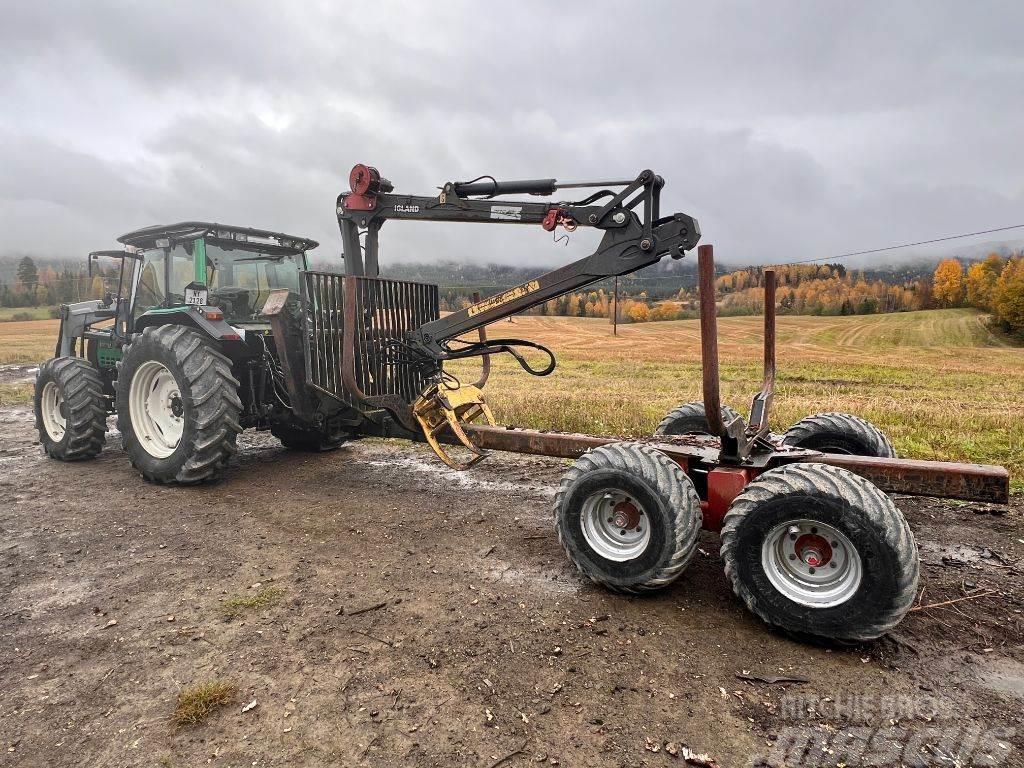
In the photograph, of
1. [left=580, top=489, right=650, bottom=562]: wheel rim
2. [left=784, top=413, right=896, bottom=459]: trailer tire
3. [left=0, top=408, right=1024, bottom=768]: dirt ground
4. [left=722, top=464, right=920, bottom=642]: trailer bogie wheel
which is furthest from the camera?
[left=784, top=413, right=896, bottom=459]: trailer tire

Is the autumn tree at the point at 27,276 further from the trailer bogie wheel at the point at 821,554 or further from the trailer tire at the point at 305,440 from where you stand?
the trailer bogie wheel at the point at 821,554

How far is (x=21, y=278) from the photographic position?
88750 mm

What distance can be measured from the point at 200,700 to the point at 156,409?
4.80m

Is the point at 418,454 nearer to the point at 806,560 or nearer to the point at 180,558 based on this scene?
the point at 180,558

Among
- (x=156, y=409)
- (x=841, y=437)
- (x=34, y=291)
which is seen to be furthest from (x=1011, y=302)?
(x=34, y=291)

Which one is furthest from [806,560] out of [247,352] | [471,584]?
[247,352]

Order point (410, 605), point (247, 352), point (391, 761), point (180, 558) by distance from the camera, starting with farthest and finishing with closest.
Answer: point (247, 352) → point (180, 558) → point (410, 605) → point (391, 761)

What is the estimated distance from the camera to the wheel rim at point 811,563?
3104 mm

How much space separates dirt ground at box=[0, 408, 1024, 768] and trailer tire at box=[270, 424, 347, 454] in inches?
103

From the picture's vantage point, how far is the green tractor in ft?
19.3

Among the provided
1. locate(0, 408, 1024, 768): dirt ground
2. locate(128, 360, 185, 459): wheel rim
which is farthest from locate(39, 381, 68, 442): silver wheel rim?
locate(0, 408, 1024, 768): dirt ground

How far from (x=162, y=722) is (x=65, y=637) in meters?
1.19

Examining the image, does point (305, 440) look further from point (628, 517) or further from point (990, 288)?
point (990, 288)

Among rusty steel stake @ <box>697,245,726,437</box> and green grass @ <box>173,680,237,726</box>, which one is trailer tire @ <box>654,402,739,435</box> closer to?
rusty steel stake @ <box>697,245,726,437</box>
